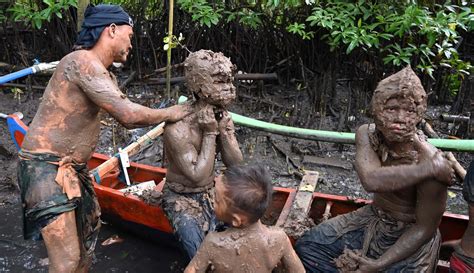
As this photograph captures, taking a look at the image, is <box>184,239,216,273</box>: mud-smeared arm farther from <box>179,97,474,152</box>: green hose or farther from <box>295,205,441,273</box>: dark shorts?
<box>179,97,474,152</box>: green hose

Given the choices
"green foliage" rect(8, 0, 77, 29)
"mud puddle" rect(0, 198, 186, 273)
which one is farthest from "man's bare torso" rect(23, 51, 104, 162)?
"green foliage" rect(8, 0, 77, 29)

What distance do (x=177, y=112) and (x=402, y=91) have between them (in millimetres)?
1662

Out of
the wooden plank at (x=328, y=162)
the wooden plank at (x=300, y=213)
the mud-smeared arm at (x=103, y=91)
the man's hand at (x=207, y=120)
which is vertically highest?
the mud-smeared arm at (x=103, y=91)

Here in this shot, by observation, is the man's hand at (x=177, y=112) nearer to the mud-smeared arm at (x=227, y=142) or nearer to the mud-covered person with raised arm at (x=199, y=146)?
the mud-covered person with raised arm at (x=199, y=146)

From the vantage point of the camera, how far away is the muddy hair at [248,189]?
2268 millimetres

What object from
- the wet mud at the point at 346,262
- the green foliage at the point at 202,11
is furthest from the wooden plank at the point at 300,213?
the green foliage at the point at 202,11

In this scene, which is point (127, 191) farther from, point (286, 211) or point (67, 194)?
point (286, 211)

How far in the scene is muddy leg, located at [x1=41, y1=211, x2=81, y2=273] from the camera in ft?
9.92

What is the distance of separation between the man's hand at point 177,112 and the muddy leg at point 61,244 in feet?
3.27

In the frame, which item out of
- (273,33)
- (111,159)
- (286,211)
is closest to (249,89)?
(273,33)

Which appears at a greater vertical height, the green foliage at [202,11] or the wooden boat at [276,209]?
the green foliage at [202,11]

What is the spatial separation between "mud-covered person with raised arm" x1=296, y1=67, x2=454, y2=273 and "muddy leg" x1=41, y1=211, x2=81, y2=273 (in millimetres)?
1632

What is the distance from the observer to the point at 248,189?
227 centimetres

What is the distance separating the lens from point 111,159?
4.82 meters
